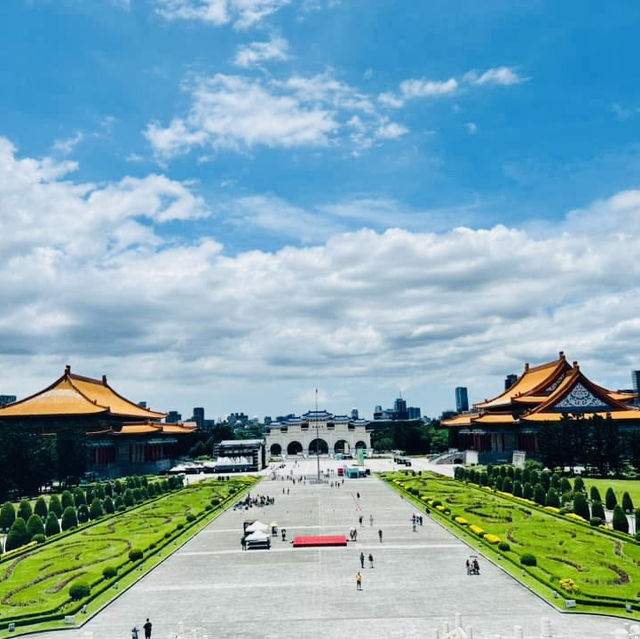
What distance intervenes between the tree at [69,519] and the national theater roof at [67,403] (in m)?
43.1

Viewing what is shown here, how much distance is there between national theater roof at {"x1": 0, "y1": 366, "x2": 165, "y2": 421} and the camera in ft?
318

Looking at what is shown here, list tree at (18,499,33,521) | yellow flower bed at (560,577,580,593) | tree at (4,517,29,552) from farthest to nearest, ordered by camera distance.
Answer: tree at (18,499,33,521) → tree at (4,517,29,552) → yellow flower bed at (560,577,580,593)

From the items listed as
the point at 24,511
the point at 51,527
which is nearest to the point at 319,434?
the point at 24,511

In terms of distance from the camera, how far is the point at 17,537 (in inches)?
1895

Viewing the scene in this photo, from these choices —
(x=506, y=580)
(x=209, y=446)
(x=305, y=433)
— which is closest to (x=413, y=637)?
(x=506, y=580)

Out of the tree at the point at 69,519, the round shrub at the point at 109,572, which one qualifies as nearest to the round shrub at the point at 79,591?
the round shrub at the point at 109,572

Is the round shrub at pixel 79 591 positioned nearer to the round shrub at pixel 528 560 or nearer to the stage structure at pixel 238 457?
the round shrub at pixel 528 560

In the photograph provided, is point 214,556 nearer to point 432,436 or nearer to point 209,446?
point 209,446

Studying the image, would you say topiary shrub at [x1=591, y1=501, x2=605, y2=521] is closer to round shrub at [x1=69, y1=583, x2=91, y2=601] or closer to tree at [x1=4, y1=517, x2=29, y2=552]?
round shrub at [x1=69, y1=583, x2=91, y2=601]

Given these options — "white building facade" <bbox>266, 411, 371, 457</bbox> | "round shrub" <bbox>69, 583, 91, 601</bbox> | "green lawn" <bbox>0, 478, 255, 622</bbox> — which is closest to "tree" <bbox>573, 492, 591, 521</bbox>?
"green lawn" <bbox>0, 478, 255, 622</bbox>

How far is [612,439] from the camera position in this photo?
78500mm

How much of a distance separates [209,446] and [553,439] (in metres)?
90.3

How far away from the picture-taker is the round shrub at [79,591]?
32.6 metres

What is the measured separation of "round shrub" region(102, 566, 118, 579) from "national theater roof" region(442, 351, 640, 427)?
222 feet
